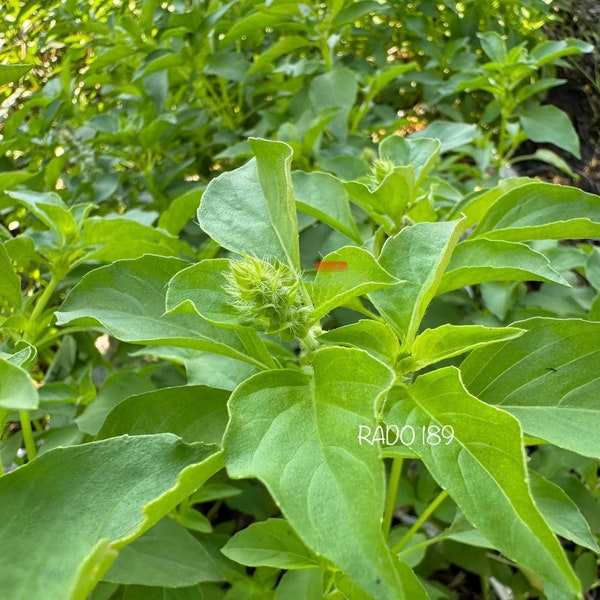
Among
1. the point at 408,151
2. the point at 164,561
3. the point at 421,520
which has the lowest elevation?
the point at 421,520

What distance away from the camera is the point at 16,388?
34 centimetres

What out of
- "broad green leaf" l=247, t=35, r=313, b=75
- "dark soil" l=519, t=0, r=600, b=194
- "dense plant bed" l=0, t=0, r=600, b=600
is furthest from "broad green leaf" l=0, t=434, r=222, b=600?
"dark soil" l=519, t=0, r=600, b=194

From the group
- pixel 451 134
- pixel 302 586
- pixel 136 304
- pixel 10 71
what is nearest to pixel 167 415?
pixel 136 304

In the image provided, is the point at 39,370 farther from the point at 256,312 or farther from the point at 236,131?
the point at 256,312

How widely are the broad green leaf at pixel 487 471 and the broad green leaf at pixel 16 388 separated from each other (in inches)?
8.8

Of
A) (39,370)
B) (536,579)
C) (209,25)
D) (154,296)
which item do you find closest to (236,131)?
(209,25)

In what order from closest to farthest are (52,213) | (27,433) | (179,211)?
(27,433) < (52,213) < (179,211)

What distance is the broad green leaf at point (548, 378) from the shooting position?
413mm

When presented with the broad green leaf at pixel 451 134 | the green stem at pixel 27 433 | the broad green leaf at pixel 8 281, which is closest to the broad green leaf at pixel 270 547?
the green stem at pixel 27 433

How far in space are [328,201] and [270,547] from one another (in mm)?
325

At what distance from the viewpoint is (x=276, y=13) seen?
102cm

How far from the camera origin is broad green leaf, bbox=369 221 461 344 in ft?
1.48

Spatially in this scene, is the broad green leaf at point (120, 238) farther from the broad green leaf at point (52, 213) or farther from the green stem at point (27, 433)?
the green stem at point (27, 433)

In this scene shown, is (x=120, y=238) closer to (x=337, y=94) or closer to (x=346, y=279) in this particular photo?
(x=346, y=279)
